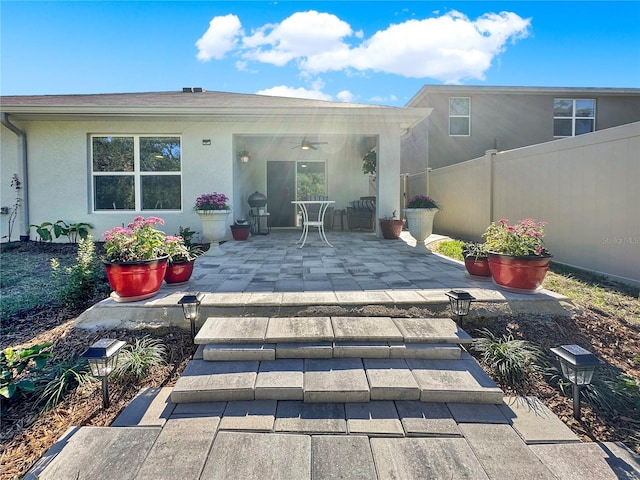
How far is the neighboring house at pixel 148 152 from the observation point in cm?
636

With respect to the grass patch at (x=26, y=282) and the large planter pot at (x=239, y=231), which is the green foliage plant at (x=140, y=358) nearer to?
the grass patch at (x=26, y=282)

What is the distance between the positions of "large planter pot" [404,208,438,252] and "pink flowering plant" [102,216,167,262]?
3.70 metres

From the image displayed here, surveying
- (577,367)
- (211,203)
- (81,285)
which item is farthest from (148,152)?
(577,367)

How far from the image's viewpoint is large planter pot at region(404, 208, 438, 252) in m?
5.12

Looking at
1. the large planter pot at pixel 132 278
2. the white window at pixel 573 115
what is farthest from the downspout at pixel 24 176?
the white window at pixel 573 115

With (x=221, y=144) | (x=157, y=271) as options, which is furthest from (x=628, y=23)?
(x=157, y=271)

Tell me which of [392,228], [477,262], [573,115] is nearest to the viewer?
[477,262]

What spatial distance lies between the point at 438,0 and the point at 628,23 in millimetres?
4439

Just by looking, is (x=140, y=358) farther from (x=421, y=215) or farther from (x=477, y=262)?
(x=421, y=215)

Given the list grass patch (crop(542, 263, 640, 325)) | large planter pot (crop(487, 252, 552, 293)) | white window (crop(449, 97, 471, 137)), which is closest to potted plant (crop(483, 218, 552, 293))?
large planter pot (crop(487, 252, 552, 293))

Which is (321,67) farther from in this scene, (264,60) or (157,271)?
(157,271)

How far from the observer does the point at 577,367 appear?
1.70 metres

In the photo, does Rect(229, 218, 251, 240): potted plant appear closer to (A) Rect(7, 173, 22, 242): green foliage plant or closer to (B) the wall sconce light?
(B) the wall sconce light

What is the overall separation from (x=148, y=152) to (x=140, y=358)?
5.79 metres
